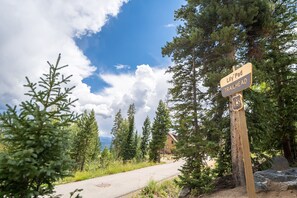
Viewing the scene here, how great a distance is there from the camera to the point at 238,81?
13.0ft

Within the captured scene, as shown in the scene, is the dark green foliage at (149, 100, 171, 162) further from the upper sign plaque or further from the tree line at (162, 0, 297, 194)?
the upper sign plaque

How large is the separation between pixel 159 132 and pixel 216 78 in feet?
84.9

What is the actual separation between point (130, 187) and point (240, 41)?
8231 mm

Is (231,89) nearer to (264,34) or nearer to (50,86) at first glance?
(50,86)

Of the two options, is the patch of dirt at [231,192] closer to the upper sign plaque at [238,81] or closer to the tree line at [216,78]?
the tree line at [216,78]

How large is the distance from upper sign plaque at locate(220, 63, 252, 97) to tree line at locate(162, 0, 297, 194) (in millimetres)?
3156

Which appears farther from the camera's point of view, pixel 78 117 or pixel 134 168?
pixel 134 168

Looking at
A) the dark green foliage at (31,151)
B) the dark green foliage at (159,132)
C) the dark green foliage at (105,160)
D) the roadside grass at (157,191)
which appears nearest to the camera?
the dark green foliage at (31,151)

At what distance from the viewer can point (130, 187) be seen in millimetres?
10195

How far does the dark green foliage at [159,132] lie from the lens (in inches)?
1254

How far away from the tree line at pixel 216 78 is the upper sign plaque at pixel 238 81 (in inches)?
124

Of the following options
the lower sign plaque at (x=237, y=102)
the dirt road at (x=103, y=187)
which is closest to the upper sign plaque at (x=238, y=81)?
the lower sign plaque at (x=237, y=102)

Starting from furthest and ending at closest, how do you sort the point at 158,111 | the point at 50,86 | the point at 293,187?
the point at 158,111 < the point at 293,187 < the point at 50,86

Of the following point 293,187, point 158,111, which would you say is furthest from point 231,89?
point 158,111
